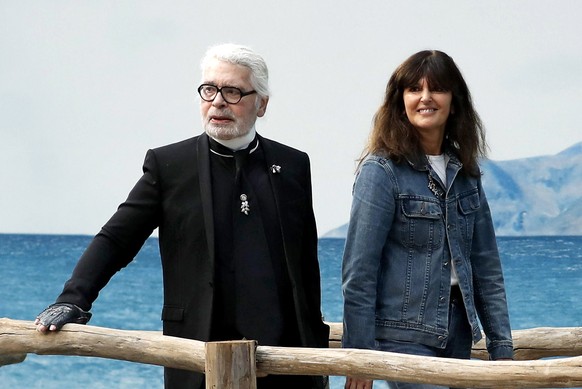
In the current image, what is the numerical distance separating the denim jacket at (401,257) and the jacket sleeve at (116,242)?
600 millimetres

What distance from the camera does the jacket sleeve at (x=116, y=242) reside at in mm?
3875

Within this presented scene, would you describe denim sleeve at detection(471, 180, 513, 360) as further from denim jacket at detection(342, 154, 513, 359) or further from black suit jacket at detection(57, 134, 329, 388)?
black suit jacket at detection(57, 134, 329, 388)

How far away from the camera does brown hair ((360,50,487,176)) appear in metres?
3.98

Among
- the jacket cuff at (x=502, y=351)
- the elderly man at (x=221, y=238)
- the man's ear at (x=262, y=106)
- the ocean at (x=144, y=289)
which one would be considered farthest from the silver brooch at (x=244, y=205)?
the ocean at (x=144, y=289)

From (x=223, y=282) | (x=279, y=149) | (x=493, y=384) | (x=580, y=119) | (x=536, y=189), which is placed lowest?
(x=493, y=384)

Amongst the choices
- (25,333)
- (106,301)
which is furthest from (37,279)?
(25,333)

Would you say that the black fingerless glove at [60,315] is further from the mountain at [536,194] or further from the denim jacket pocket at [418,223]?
the mountain at [536,194]

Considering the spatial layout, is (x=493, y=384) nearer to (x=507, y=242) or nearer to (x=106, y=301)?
(x=106, y=301)

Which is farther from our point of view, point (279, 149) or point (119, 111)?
point (119, 111)

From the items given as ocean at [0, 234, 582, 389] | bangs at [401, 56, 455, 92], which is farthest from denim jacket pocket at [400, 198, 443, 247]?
ocean at [0, 234, 582, 389]

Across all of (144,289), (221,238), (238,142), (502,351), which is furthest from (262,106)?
(144,289)

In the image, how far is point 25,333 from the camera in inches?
155

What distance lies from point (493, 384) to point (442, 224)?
527 millimetres

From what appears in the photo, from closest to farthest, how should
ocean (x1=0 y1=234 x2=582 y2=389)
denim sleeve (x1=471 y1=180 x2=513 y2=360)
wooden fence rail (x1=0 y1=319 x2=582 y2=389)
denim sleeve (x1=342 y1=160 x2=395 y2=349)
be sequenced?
wooden fence rail (x1=0 y1=319 x2=582 y2=389) < denim sleeve (x1=342 y1=160 x2=395 y2=349) < denim sleeve (x1=471 y1=180 x2=513 y2=360) < ocean (x1=0 y1=234 x2=582 y2=389)
